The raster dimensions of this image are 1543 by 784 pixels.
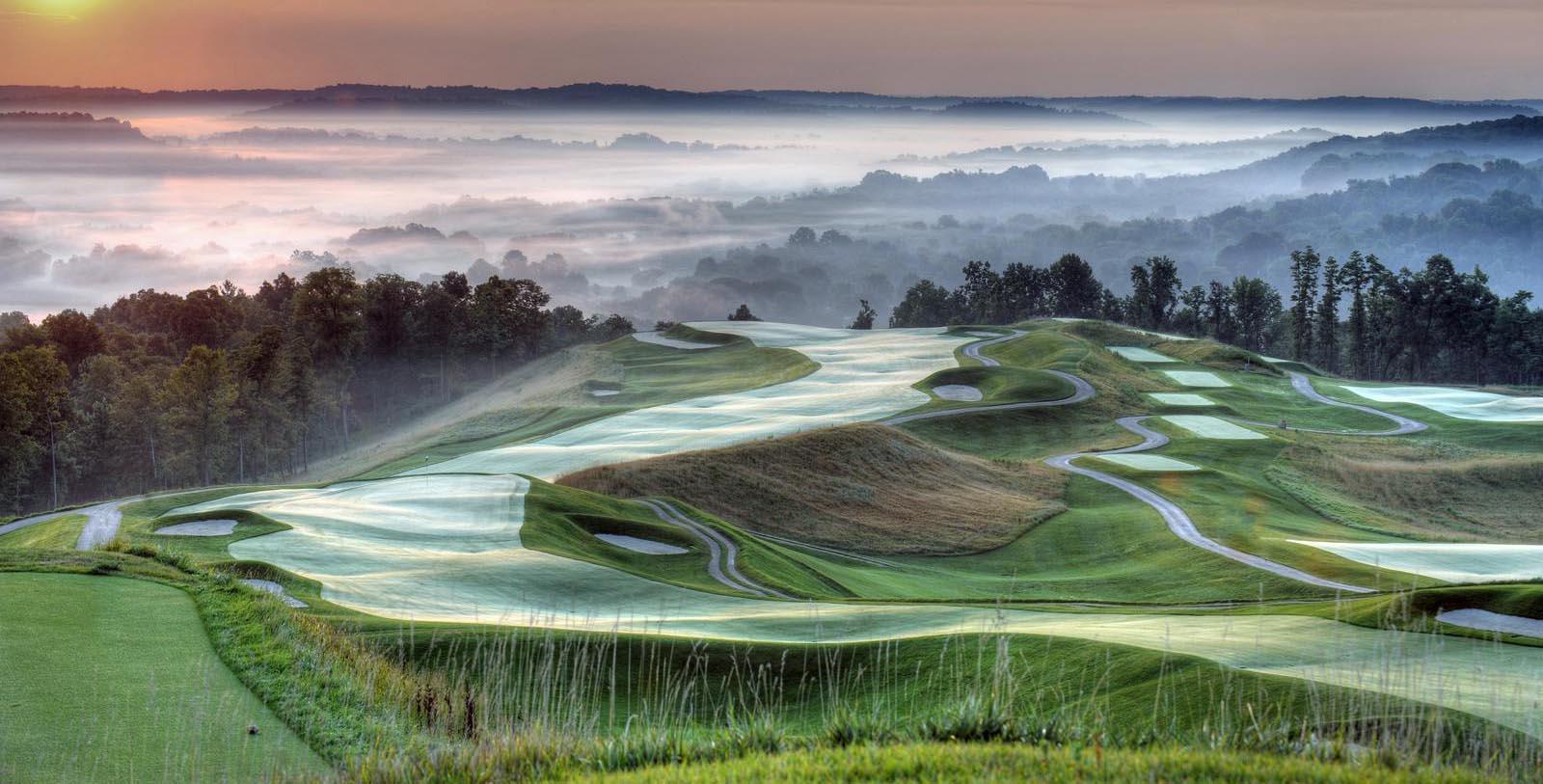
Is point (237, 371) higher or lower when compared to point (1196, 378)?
lower

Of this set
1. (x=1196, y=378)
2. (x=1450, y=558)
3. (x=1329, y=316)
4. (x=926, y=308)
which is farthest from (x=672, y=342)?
(x=1450, y=558)

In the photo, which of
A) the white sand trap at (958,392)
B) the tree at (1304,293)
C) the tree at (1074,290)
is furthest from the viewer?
the tree at (1074,290)

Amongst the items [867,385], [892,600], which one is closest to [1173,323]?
[867,385]

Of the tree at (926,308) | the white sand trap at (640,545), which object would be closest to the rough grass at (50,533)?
the white sand trap at (640,545)

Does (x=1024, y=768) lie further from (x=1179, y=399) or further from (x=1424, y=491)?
(x=1179, y=399)

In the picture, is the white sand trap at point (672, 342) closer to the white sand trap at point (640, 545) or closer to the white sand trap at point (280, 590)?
the white sand trap at point (640, 545)
